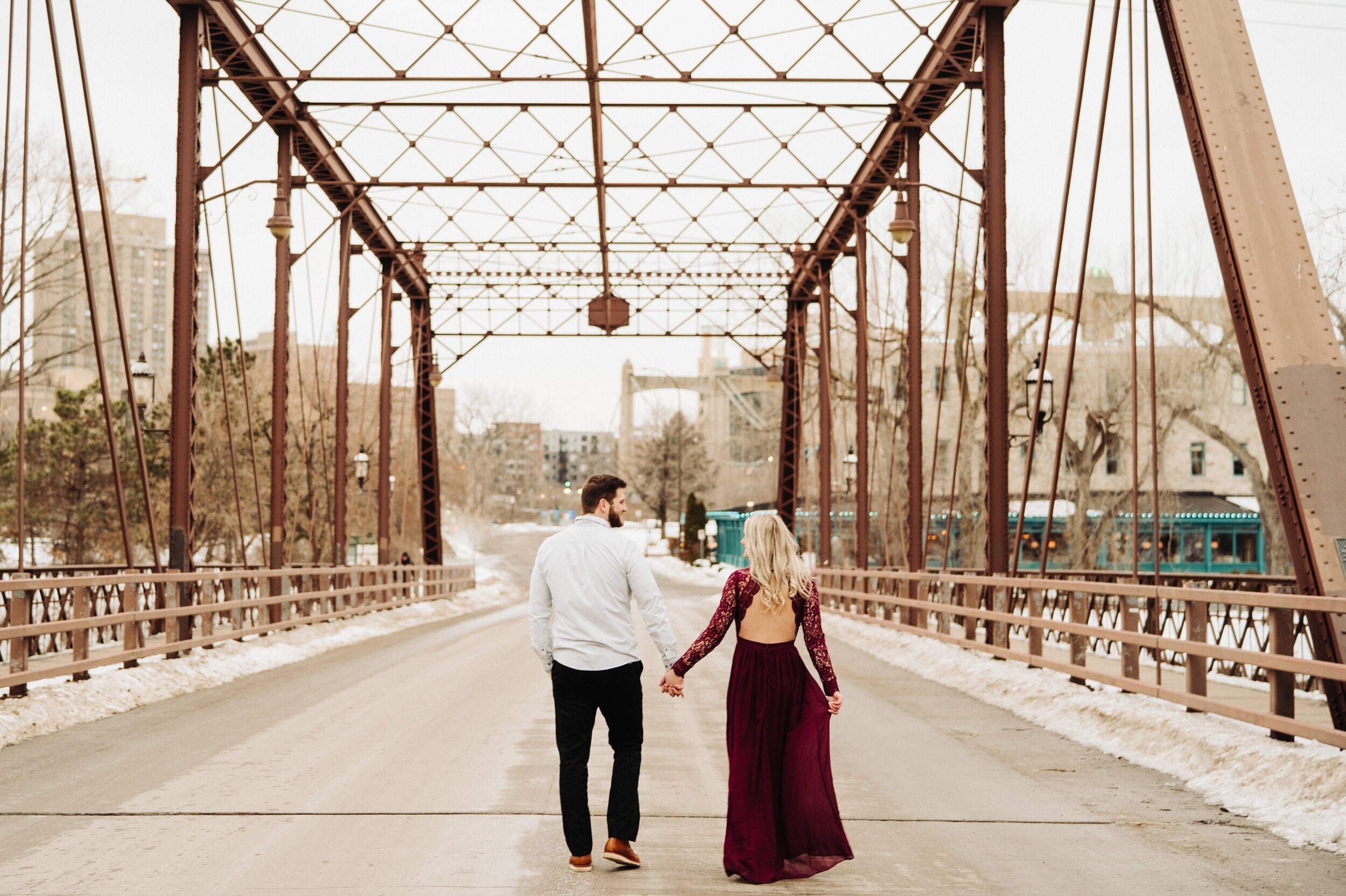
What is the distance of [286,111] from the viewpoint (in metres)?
21.6

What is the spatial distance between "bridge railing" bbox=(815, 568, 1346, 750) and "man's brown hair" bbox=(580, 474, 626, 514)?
152 inches

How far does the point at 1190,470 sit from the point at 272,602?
49307 mm

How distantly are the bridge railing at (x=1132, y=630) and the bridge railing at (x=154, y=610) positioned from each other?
8253 mm

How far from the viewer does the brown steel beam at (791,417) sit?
37562mm

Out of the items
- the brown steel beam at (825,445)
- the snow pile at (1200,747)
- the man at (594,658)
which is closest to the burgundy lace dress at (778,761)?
the man at (594,658)

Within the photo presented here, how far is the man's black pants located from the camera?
19.5 ft

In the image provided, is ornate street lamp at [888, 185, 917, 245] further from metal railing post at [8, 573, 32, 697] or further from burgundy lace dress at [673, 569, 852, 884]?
burgundy lace dress at [673, 569, 852, 884]

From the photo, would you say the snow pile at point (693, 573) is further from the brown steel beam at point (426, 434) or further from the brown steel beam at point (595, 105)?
the brown steel beam at point (595, 105)

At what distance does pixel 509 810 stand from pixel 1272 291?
5549 millimetres

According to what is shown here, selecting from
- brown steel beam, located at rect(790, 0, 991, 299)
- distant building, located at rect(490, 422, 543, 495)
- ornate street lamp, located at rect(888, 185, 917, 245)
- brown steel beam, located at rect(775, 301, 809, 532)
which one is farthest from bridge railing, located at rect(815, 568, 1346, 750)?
distant building, located at rect(490, 422, 543, 495)

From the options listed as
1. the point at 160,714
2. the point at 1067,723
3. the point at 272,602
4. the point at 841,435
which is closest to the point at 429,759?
the point at 160,714

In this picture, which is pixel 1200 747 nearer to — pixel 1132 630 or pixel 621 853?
pixel 1132 630

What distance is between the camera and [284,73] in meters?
23.1

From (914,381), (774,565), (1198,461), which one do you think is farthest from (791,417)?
(774,565)
